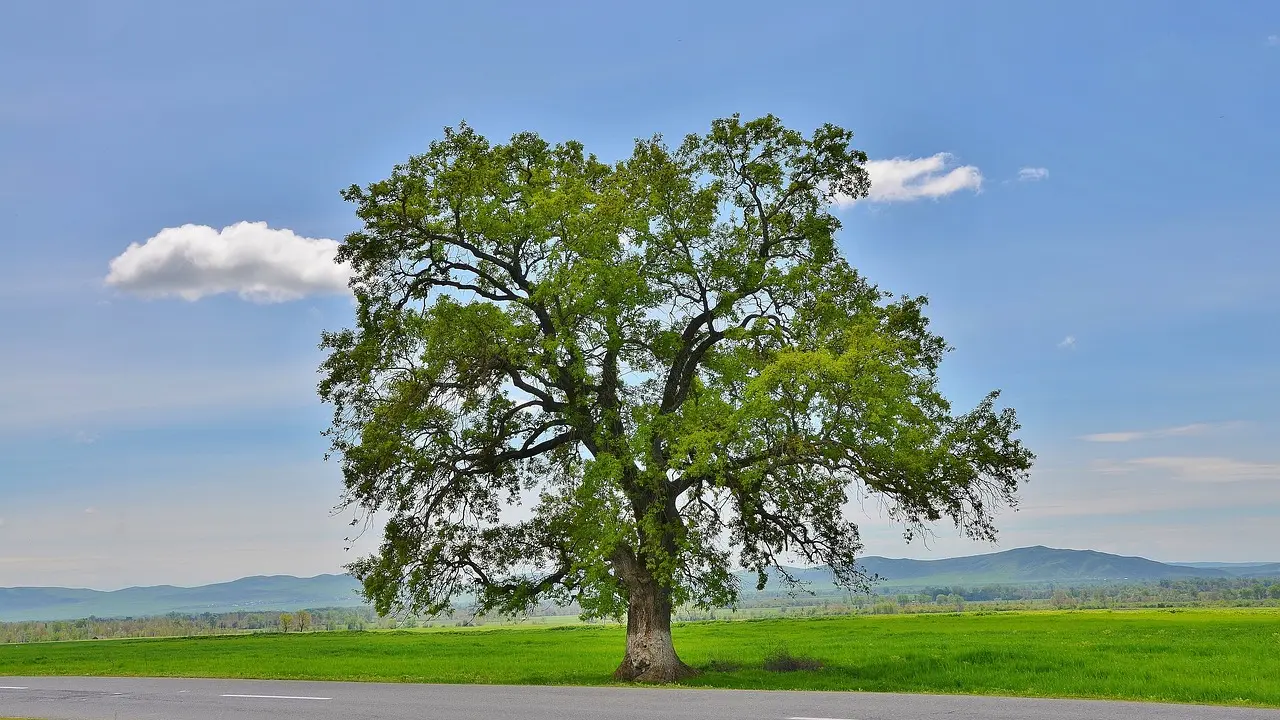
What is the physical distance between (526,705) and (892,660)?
1647 cm

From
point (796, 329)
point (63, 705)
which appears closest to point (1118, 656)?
point (796, 329)

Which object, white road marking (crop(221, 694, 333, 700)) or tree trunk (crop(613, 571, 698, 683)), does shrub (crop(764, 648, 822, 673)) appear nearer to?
tree trunk (crop(613, 571, 698, 683))

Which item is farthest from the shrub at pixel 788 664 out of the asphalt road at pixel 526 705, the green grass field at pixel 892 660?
the asphalt road at pixel 526 705

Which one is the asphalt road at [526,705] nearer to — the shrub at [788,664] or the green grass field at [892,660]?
the green grass field at [892,660]

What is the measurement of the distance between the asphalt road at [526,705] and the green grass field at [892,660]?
12.1 ft

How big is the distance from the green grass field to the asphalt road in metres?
3.67

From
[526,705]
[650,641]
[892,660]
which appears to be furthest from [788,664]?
[526,705]

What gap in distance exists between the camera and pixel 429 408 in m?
28.6

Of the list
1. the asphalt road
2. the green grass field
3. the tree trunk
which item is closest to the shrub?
the green grass field

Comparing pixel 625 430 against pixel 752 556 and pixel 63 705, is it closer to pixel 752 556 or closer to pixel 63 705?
pixel 752 556

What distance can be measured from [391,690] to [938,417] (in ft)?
51.6

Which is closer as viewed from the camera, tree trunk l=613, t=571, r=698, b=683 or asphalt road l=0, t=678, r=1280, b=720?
asphalt road l=0, t=678, r=1280, b=720

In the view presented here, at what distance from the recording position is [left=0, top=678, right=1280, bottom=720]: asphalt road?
Answer: 17.2 metres

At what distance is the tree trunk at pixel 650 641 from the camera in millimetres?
27625
